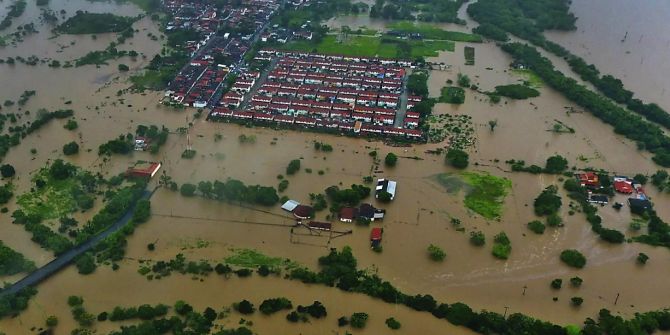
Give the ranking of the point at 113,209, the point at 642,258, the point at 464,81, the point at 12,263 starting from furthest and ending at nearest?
the point at 464,81, the point at 113,209, the point at 642,258, the point at 12,263

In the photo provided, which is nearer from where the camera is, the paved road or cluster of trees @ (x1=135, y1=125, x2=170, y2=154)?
cluster of trees @ (x1=135, y1=125, x2=170, y2=154)

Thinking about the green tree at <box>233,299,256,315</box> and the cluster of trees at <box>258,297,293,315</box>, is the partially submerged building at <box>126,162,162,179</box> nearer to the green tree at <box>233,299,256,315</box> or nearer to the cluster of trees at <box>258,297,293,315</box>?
the green tree at <box>233,299,256,315</box>

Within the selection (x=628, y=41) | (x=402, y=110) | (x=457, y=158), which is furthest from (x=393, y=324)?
(x=628, y=41)

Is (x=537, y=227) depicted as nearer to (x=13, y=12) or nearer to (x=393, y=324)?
(x=393, y=324)

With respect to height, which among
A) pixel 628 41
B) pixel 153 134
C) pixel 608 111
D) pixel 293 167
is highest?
pixel 628 41

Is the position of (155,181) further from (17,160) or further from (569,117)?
(569,117)

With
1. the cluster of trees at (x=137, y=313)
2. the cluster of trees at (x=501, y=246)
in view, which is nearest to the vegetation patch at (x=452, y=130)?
the cluster of trees at (x=501, y=246)

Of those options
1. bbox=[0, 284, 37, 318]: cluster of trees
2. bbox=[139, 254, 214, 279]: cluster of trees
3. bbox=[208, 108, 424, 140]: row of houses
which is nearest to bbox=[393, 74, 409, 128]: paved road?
bbox=[208, 108, 424, 140]: row of houses
